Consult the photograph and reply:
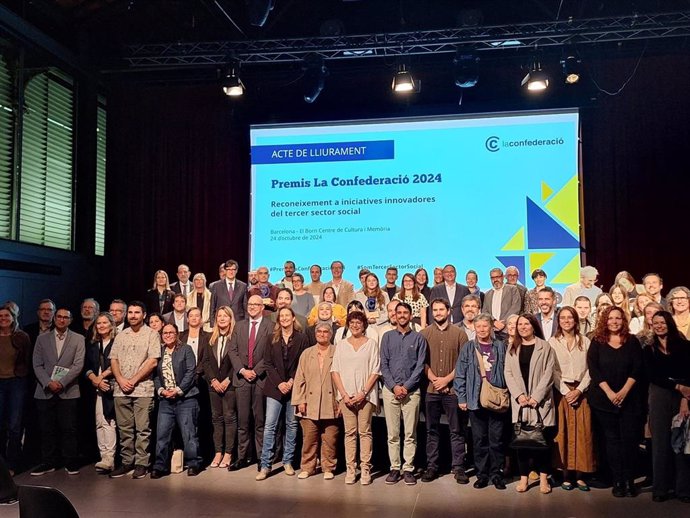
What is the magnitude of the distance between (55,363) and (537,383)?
14.1 feet

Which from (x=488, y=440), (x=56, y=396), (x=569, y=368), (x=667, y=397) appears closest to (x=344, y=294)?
(x=488, y=440)

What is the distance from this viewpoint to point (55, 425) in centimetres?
591

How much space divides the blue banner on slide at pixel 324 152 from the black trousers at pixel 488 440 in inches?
171

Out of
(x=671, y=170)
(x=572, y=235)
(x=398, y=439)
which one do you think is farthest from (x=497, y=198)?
(x=398, y=439)

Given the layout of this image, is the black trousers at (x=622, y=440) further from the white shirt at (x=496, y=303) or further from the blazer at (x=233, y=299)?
the blazer at (x=233, y=299)

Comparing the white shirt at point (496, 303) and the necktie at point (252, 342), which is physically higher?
the white shirt at point (496, 303)

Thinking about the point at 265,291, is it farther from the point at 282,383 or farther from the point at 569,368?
the point at 569,368

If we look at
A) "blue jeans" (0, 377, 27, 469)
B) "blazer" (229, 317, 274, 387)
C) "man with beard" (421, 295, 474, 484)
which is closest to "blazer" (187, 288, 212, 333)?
"blazer" (229, 317, 274, 387)

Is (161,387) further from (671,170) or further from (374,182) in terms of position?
(671,170)

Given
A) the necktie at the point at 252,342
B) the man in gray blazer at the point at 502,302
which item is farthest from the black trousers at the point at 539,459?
the necktie at the point at 252,342

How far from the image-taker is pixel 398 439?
5.51m

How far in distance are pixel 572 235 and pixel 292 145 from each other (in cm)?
398

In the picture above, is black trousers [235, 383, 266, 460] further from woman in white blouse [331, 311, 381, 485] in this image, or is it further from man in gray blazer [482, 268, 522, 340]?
man in gray blazer [482, 268, 522, 340]

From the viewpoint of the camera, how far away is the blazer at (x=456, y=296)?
7121mm
